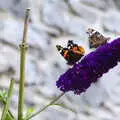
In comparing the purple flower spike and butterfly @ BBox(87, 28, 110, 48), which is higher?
butterfly @ BBox(87, 28, 110, 48)

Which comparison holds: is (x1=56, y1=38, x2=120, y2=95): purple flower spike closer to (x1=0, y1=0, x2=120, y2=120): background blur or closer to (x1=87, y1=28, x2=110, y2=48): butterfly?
(x1=87, y1=28, x2=110, y2=48): butterfly

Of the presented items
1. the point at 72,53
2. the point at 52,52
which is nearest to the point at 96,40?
the point at 72,53

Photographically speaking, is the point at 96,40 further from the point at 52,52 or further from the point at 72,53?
the point at 52,52

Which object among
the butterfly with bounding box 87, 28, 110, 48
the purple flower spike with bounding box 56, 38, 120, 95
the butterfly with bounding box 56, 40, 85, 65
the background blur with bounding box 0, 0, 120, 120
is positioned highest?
the background blur with bounding box 0, 0, 120, 120

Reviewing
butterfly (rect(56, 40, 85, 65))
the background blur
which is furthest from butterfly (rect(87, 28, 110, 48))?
the background blur

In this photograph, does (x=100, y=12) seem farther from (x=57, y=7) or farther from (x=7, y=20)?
(x=7, y=20)

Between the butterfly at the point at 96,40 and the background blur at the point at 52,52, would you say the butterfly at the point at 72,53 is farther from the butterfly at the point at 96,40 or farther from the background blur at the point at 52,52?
the background blur at the point at 52,52

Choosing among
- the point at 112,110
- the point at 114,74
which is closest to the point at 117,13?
the point at 114,74

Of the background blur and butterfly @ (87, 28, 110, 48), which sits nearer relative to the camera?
butterfly @ (87, 28, 110, 48)

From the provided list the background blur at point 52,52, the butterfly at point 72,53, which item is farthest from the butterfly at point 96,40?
the background blur at point 52,52
